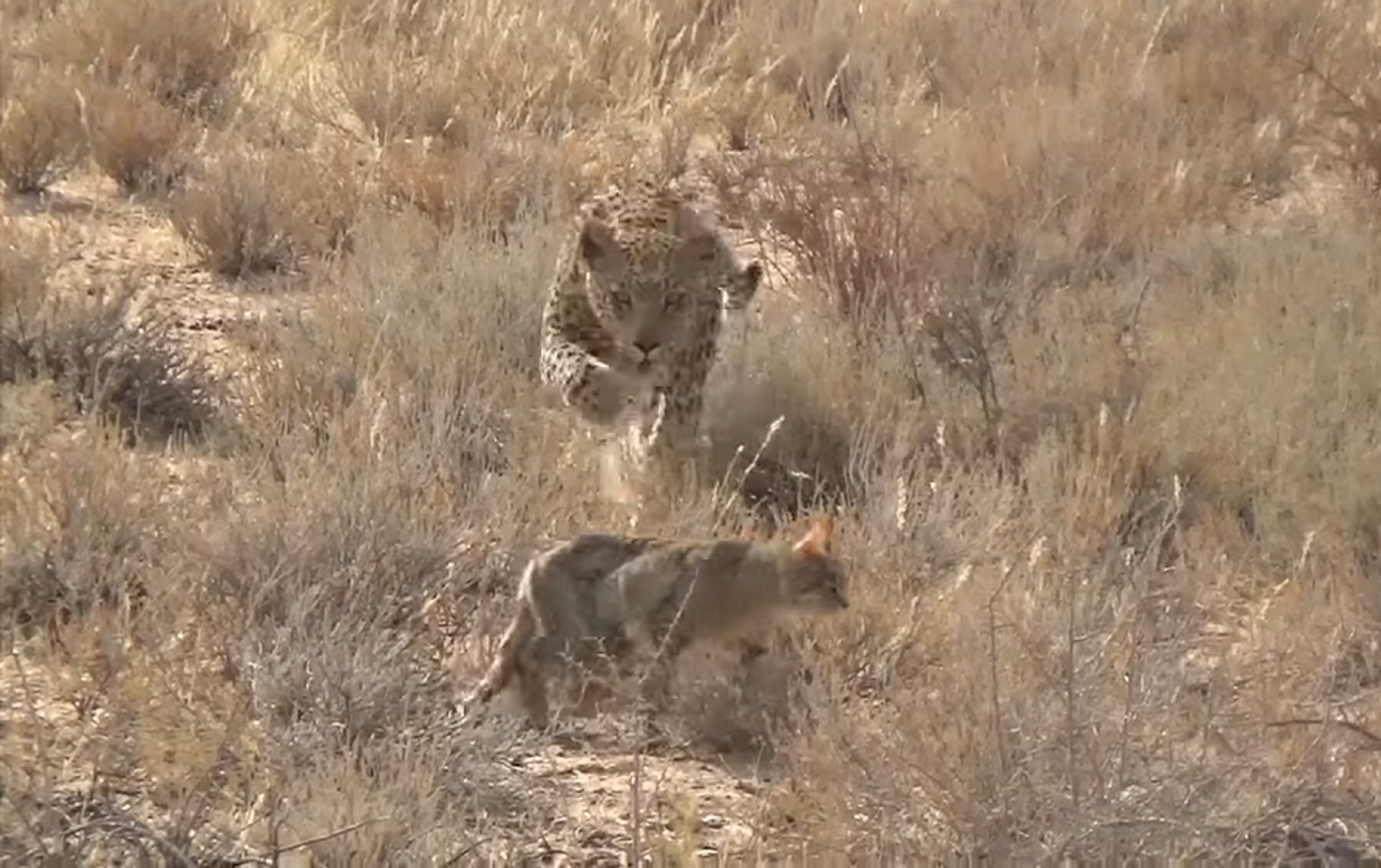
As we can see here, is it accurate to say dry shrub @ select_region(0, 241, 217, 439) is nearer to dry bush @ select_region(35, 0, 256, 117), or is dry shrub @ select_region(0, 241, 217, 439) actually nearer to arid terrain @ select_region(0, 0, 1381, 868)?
arid terrain @ select_region(0, 0, 1381, 868)

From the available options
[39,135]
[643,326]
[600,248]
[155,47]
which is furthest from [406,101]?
[643,326]

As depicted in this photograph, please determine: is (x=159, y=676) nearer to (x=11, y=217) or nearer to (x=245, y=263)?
(x=245, y=263)

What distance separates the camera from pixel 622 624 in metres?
5.52

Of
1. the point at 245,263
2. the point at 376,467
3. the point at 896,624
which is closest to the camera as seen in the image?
the point at 896,624

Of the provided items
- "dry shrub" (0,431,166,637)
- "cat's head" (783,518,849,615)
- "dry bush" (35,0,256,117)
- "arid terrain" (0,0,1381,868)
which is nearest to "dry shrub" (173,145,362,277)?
"arid terrain" (0,0,1381,868)

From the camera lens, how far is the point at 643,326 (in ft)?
23.7

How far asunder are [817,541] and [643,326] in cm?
167

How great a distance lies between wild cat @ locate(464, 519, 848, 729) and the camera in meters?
5.45

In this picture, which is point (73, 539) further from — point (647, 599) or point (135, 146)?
point (135, 146)

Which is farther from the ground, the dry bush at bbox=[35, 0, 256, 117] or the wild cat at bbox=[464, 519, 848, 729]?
the wild cat at bbox=[464, 519, 848, 729]

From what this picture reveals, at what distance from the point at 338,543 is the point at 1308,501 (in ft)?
9.48

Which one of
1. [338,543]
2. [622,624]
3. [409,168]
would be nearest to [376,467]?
[338,543]

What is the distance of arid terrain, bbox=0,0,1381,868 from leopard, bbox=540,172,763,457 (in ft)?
0.64

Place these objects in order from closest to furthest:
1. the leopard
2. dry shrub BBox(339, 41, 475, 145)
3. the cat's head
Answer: the cat's head < the leopard < dry shrub BBox(339, 41, 475, 145)
